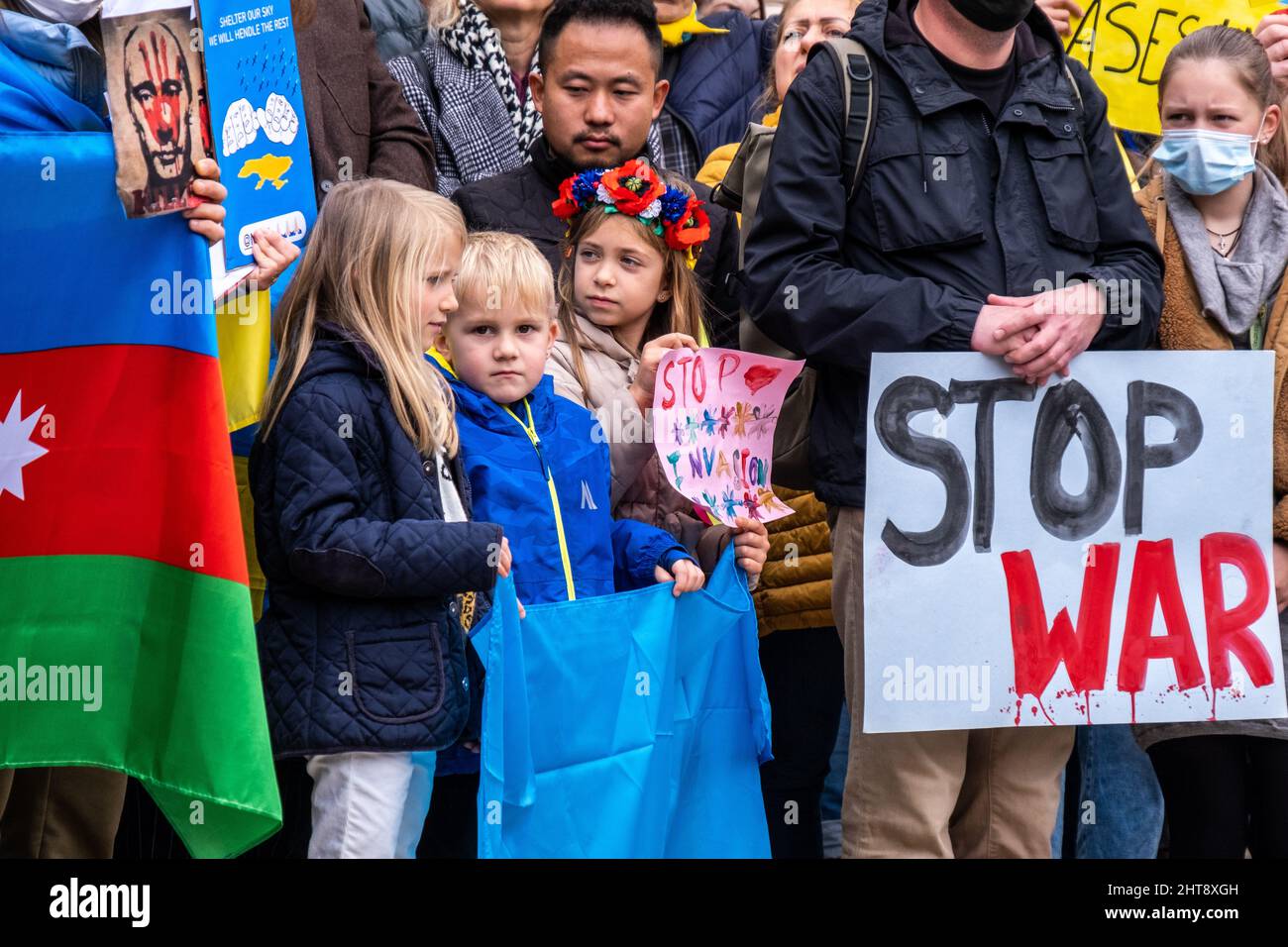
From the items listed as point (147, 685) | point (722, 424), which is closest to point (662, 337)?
point (722, 424)

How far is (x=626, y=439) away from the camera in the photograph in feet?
15.4

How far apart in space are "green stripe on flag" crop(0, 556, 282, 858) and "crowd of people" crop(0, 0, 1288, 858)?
178 millimetres

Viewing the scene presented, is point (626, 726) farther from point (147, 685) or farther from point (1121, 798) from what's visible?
point (1121, 798)

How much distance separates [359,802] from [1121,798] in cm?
237

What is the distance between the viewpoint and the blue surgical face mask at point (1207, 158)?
4.67 m

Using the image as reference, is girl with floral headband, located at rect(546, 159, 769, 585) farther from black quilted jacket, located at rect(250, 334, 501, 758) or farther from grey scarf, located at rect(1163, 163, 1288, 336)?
grey scarf, located at rect(1163, 163, 1288, 336)

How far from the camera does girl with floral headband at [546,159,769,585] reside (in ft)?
15.4

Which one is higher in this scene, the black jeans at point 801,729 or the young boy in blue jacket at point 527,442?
the young boy in blue jacket at point 527,442

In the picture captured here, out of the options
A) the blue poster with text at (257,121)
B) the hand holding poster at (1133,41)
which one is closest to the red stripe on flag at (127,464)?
the blue poster with text at (257,121)

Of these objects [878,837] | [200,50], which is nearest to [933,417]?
[878,837]

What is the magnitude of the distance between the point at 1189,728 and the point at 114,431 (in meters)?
2.70

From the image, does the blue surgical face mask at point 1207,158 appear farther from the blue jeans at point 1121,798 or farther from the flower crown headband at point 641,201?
the blue jeans at point 1121,798

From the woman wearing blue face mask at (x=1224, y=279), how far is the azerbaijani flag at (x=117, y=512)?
2.32 meters

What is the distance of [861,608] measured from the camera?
429 cm
